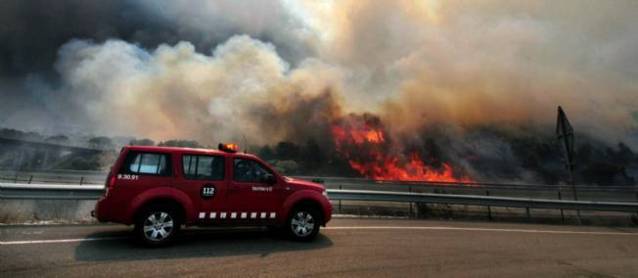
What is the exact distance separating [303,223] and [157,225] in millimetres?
2768

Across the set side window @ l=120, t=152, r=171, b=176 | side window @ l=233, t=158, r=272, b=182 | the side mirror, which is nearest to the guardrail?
the side mirror

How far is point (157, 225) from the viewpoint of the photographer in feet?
20.4

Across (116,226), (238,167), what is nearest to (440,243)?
(238,167)

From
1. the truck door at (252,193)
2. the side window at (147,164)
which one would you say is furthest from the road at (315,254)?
the side window at (147,164)

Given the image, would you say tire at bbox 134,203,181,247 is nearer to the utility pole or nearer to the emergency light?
the emergency light

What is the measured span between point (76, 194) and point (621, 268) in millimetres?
11344

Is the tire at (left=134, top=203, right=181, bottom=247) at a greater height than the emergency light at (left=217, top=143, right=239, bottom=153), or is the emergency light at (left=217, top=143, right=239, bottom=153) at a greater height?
the emergency light at (left=217, top=143, right=239, bottom=153)

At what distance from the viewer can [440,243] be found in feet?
24.9

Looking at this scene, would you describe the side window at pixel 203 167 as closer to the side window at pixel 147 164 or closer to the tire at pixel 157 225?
the side window at pixel 147 164

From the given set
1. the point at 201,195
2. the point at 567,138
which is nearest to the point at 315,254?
the point at 201,195

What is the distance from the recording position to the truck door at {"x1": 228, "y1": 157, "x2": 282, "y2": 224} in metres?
6.80

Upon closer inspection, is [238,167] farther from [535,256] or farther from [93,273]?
[535,256]

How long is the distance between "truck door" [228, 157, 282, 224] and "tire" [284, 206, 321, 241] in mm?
403

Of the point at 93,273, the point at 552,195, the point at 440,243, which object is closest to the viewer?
the point at 93,273
